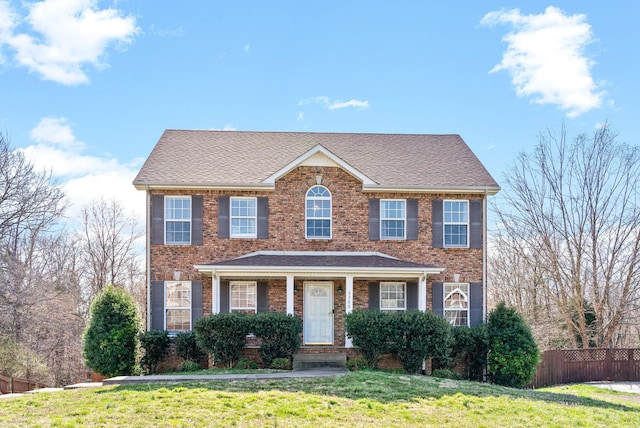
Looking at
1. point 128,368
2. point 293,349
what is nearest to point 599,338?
point 293,349

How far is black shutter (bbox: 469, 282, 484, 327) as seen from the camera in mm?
20609

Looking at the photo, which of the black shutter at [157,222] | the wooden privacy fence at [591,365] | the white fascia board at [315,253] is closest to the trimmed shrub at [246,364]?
the white fascia board at [315,253]

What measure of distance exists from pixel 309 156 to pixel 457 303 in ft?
21.1

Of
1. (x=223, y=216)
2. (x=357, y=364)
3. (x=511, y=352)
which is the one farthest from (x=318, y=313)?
(x=511, y=352)

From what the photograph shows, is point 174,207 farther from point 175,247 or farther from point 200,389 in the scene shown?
point 200,389

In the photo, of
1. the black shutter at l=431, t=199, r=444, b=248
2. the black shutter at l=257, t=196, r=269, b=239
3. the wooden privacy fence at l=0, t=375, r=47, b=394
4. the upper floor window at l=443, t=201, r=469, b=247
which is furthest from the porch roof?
→ the wooden privacy fence at l=0, t=375, r=47, b=394

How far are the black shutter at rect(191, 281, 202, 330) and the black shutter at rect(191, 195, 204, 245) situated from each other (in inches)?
49.4

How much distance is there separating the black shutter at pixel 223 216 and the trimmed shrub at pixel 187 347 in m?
3.09

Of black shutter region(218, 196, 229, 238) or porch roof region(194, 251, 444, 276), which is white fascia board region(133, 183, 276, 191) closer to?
black shutter region(218, 196, 229, 238)

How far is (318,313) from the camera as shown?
20.3 meters

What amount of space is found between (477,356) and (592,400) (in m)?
4.44

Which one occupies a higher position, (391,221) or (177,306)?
(391,221)

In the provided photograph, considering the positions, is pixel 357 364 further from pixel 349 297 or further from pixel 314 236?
pixel 314 236

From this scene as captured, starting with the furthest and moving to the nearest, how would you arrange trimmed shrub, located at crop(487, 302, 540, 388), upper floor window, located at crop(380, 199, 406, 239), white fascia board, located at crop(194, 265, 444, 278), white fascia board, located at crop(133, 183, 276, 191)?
upper floor window, located at crop(380, 199, 406, 239)
white fascia board, located at crop(133, 183, 276, 191)
white fascia board, located at crop(194, 265, 444, 278)
trimmed shrub, located at crop(487, 302, 540, 388)
